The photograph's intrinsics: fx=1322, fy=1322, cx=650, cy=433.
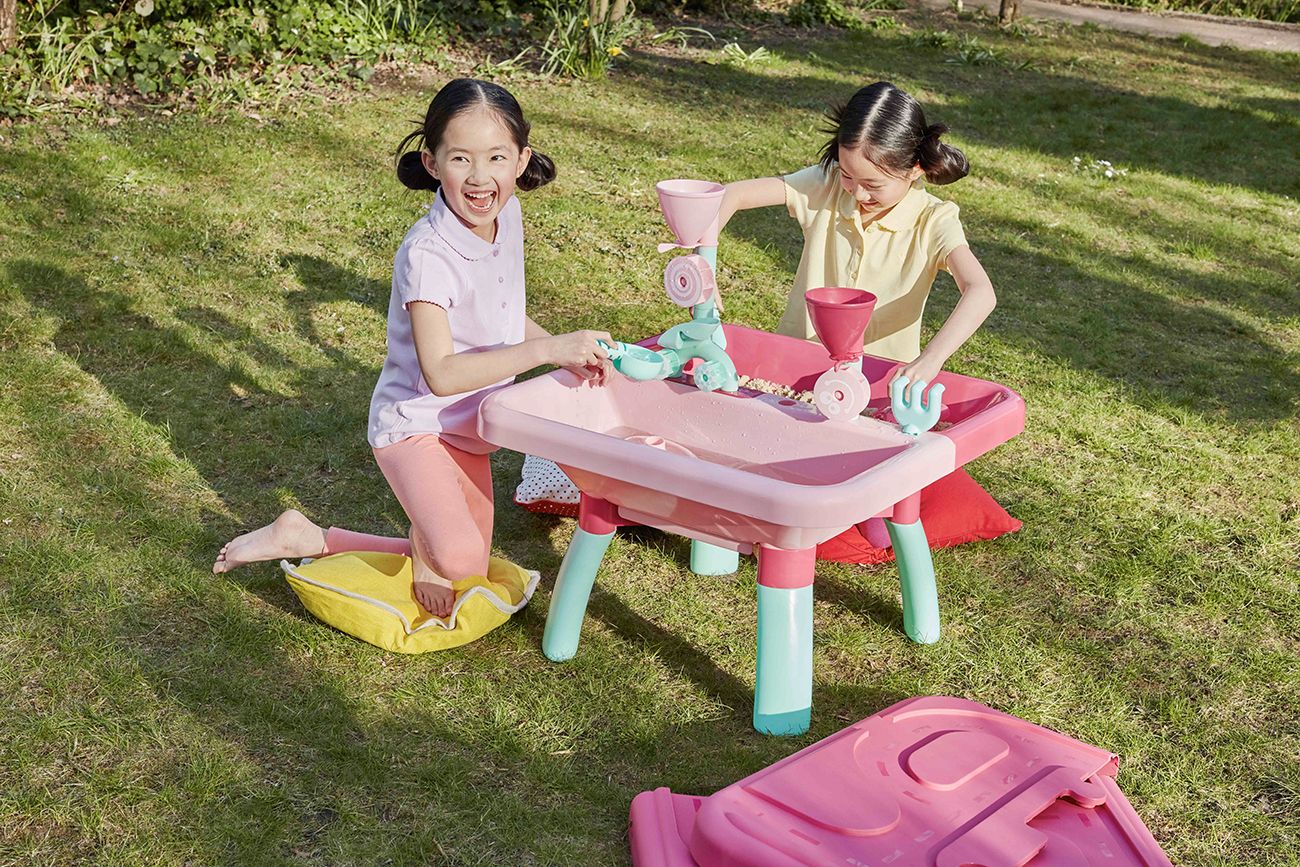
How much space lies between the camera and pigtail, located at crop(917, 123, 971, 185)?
2766 millimetres

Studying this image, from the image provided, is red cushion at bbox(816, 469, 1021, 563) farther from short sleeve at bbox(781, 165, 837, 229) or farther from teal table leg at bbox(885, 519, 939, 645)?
short sleeve at bbox(781, 165, 837, 229)

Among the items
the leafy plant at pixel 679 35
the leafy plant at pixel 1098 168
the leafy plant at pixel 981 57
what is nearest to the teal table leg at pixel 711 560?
the leafy plant at pixel 1098 168

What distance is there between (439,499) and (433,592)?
0.65ft

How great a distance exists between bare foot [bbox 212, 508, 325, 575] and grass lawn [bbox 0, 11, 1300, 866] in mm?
97

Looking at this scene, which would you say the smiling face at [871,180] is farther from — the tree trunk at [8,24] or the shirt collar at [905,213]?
the tree trunk at [8,24]

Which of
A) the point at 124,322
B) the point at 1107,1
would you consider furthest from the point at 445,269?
the point at 1107,1

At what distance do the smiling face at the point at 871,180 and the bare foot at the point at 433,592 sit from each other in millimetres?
1206

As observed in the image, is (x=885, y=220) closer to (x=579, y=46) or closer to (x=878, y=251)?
(x=878, y=251)

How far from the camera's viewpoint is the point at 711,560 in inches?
118

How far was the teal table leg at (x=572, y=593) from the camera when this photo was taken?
8.45 ft

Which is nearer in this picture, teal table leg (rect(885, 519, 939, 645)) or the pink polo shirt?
the pink polo shirt

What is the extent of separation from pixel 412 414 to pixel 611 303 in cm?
203

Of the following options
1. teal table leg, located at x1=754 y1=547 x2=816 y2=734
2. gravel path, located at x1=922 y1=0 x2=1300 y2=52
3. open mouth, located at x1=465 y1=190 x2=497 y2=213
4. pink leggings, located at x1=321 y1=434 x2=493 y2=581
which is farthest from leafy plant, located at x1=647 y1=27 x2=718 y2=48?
teal table leg, located at x1=754 y1=547 x2=816 y2=734

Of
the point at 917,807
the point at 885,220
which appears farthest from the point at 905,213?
the point at 917,807
